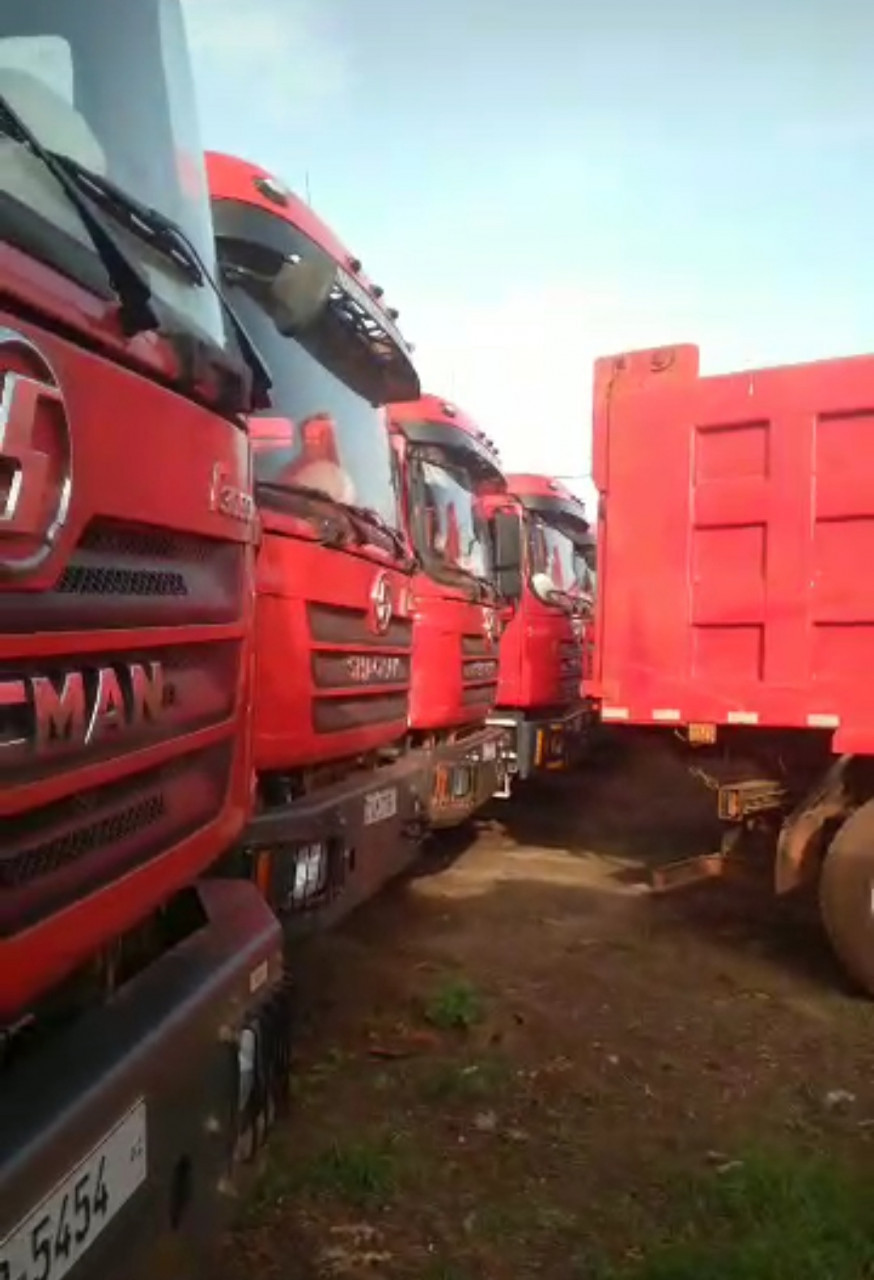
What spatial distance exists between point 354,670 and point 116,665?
2269mm

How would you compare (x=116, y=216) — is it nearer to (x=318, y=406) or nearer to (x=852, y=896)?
(x=318, y=406)

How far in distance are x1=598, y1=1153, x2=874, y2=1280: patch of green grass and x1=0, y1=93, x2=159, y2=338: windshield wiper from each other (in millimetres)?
2235

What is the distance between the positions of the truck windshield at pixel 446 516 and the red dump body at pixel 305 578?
2.25 metres

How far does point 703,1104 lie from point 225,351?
108 inches

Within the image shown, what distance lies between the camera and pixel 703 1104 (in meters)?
3.80

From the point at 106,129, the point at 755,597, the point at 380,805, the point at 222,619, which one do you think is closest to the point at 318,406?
the point at 380,805

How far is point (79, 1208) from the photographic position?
5.14ft

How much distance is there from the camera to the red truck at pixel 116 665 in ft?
4.73

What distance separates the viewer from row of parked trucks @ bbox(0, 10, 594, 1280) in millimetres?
1458

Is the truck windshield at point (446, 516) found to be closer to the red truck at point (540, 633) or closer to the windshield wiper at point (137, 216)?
the red truck at point (540, 633)

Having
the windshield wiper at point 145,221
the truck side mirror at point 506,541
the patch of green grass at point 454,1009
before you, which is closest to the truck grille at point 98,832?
the windshield wiper at point 145,221

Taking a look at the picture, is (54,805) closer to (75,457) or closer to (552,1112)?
(75,457)

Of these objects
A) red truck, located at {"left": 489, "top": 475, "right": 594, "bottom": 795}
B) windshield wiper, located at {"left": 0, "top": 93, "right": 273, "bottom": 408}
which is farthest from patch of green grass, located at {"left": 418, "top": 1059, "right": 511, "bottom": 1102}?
red truck, located at {"left": 489, "top": 475, "right": 594, "bottom": 795}

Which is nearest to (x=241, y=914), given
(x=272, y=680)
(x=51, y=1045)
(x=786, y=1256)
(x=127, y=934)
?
(x=127, y=934)
